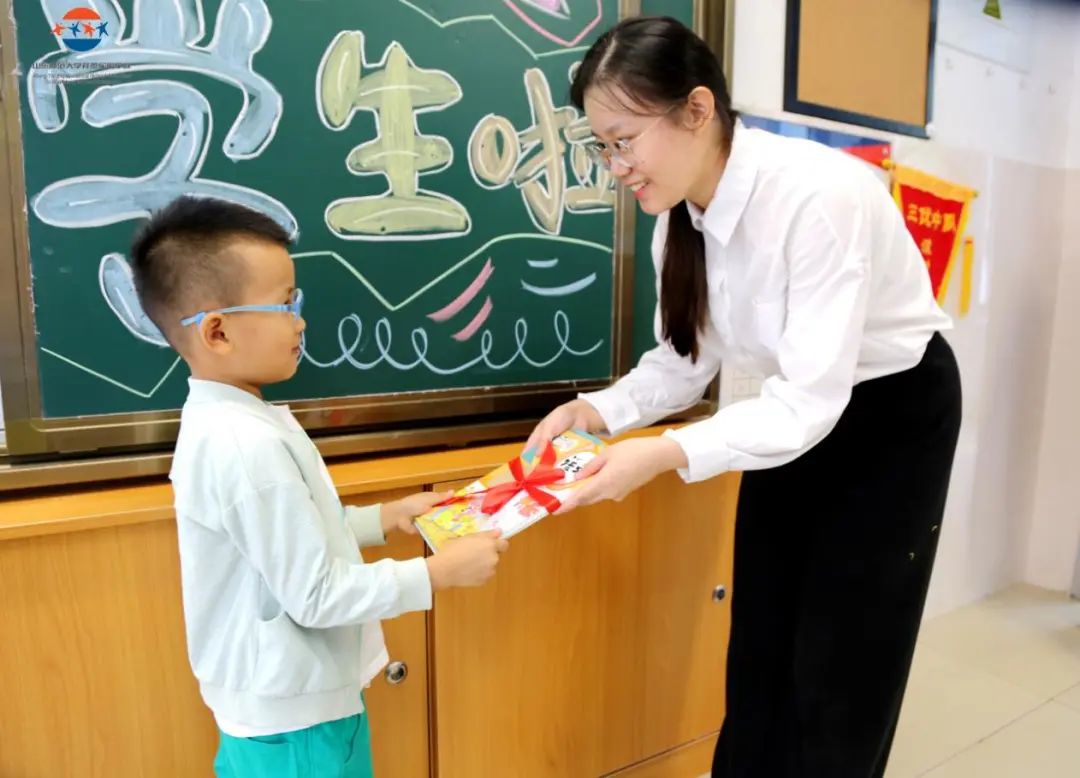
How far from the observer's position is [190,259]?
85 cm

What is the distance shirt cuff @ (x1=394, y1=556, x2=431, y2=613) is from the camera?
870mm

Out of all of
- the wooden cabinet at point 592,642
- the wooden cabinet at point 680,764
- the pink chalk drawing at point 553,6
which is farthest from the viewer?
the wooden cabinet at point 680,764

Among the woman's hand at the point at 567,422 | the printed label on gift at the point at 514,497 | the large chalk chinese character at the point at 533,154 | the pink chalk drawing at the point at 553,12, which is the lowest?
the printed label on gift at the point at 514,497

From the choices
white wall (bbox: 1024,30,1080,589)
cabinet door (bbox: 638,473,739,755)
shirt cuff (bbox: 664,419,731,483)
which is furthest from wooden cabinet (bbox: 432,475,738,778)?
white wall (bbox: 1024,30,1080,589)

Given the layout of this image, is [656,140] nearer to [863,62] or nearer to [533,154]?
[533,154]

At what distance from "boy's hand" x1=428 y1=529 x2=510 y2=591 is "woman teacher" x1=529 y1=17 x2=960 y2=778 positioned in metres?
0.13

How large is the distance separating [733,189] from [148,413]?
3.07ft

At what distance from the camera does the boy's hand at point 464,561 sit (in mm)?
906

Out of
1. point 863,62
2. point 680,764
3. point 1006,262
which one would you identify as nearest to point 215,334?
point 680,764

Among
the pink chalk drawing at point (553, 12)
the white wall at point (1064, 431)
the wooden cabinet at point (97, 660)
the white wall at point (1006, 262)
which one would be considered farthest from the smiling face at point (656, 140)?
the white wall at point (1064, 431)

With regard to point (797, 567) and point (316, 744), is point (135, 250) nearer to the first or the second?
point (316, 744)

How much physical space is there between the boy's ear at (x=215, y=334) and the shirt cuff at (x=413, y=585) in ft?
1.06

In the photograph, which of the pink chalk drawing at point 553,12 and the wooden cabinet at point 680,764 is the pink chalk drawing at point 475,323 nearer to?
the pink chalk drawing at point 553,12

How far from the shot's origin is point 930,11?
204 centimetres
